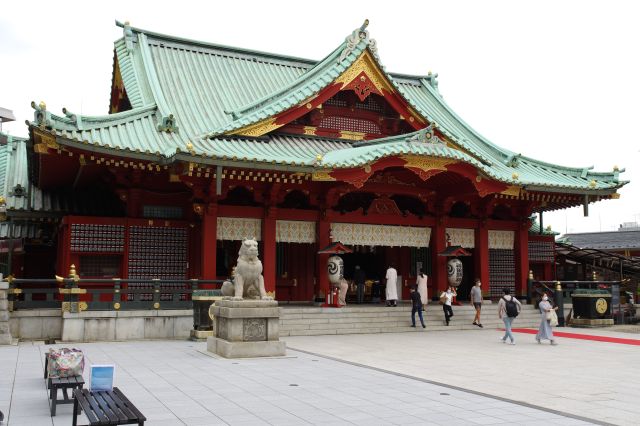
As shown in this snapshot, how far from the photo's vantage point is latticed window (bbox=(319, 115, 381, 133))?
24.2m

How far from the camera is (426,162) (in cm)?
2111

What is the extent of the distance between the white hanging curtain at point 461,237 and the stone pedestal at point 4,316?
51.7 ft

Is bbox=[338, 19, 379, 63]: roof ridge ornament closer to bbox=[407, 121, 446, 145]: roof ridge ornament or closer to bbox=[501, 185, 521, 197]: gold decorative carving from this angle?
bbox=[407, 121, 446, 145]: roof ridge ornament

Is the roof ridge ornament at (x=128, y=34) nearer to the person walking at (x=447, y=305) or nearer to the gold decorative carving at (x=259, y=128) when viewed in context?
the gold decorative carving at (x=259, y=128)

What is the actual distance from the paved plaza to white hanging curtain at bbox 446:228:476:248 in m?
8.28

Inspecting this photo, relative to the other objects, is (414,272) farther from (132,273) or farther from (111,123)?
(111,123)

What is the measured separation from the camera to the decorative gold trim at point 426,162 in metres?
20.9

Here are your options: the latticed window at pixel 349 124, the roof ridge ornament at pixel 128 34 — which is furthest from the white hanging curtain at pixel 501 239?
the roof ridge ornament at pixel 128 34

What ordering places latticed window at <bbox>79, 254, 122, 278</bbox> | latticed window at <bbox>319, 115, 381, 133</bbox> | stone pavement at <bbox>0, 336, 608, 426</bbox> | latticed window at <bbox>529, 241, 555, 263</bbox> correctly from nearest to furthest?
stone pavement at <bbox>0, 336, 608, 426</bbox> < latticed window at <bbox>79, 254, 122, 278</bbox> < latticed window at <bbox>319, 115, 381, 133</bbox> < latticed window at <bbox>529, 241, 555, 263</bbox>

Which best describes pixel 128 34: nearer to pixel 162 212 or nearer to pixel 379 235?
pixel 162 212

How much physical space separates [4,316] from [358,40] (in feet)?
49.9

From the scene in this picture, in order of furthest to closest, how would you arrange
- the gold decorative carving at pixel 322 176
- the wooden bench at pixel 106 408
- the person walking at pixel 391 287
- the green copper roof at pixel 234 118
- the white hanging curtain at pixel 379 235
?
1. the white hanging curtain at pixel 379 235
2. the person walking at pixel 391 287
3. the gold decorative carving at pixel 322 176
4. the green copper roof at pixel 234 118
5. the wooden bench at pixel 106 408

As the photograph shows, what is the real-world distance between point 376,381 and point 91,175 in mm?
14372

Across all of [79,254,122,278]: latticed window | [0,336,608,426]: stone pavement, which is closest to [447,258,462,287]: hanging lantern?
[0,336,608,426]: stone pavement
